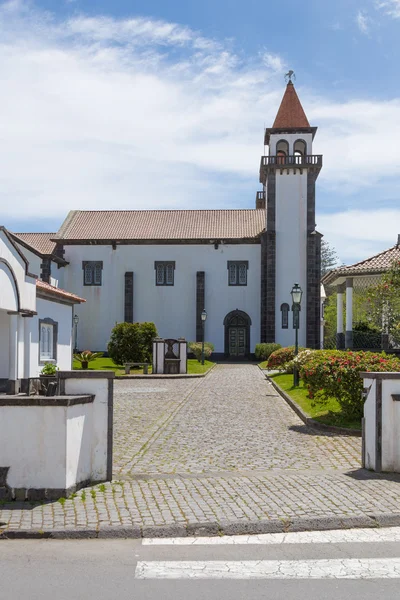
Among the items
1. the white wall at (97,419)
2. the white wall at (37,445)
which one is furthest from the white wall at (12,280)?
the white wall at (37,445)

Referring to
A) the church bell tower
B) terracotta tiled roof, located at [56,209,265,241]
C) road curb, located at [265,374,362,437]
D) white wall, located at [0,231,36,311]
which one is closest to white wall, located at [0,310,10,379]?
white wall, located at [0,231,36,311]

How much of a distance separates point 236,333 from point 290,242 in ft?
22.5

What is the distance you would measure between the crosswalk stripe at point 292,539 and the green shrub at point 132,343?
82.7ft

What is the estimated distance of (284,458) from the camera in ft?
29.7

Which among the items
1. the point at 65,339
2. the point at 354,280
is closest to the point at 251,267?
the point at 354,280

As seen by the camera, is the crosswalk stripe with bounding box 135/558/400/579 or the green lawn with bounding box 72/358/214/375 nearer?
the crosswalk stripe with bounding box 135/558/400/579

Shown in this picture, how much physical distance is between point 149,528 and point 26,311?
1323cm

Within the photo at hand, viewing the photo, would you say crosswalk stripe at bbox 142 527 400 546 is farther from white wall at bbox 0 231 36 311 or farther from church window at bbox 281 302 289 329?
church window at bbox 281 302 289 329

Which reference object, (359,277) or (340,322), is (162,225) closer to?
(340,322)

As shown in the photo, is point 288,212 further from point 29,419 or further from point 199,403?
point 29,419

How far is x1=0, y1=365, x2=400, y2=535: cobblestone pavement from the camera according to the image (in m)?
5.96

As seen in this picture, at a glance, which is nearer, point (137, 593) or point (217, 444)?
point (137, 593)

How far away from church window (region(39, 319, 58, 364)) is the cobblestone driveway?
3.89m

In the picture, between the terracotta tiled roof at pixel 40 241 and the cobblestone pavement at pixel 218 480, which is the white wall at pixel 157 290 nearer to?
the terracotta tiled roof at pixel 40 241
